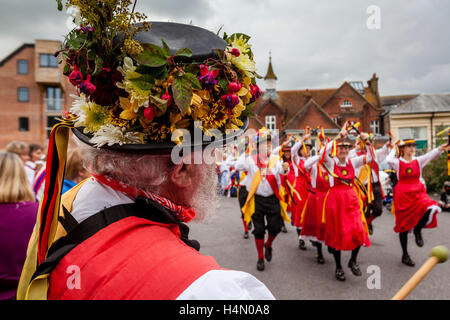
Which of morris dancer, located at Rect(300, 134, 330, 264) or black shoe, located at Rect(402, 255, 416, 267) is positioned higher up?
morris dancer, located at Rect(300, 134, 330, 264)

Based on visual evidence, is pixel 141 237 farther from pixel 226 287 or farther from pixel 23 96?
pixel 23 96

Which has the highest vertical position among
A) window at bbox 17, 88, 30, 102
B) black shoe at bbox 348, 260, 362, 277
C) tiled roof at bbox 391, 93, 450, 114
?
window at bbox 17, 88, 30, 102

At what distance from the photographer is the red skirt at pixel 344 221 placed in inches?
183

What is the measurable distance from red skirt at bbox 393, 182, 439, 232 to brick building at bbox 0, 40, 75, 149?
29.9 meters

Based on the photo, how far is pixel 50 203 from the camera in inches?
42.8

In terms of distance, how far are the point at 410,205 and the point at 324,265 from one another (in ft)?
6.45

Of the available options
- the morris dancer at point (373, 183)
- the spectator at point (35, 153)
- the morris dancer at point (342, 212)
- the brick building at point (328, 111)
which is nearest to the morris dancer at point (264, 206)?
the morris dancer at point (342, 212)

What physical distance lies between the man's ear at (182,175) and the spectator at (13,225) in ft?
5.80

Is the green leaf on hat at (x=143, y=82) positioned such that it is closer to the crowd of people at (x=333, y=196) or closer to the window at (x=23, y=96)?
the crowd of people at (x=333, y=196)

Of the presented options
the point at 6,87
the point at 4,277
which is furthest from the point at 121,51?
the point at 6,87

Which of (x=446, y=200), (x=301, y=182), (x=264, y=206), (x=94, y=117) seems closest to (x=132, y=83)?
(x=94, y=117)

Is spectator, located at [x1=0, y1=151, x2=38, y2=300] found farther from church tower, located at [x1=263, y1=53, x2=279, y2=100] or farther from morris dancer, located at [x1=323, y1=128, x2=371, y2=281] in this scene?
church tower, located at [x1=263, y1=53, x2=279, y2=100]

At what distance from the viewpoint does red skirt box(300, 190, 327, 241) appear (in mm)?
5295

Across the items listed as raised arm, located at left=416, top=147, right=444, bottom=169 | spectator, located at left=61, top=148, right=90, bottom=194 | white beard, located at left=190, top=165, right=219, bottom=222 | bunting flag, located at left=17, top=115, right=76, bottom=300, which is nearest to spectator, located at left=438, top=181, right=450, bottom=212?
raised arm, located at left=416, top=147, right=444, bottom=169
